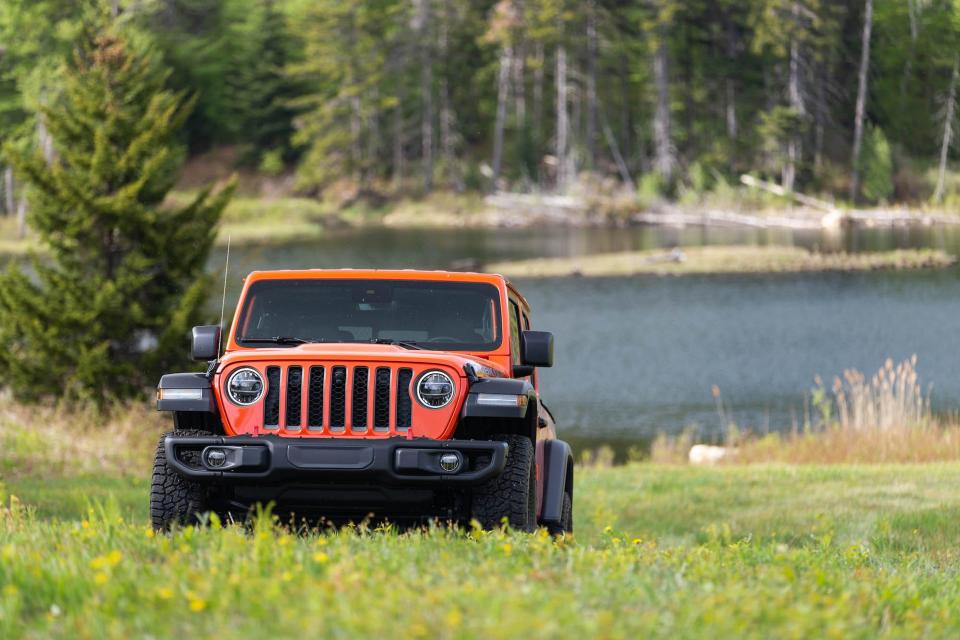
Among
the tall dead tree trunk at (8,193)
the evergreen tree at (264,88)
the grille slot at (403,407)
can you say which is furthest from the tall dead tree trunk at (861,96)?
the grille slot at (403,407)

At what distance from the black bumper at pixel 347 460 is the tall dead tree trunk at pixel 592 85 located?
79.7m

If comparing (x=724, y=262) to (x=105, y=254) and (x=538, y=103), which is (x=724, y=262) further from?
(x=538, y=103)

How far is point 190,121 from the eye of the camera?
103500mm

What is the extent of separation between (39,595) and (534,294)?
40.8 meters

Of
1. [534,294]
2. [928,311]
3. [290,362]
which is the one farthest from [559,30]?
[290,362]

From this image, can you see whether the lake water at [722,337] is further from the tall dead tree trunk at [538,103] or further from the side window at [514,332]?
the tall dead tree trunk at [538,103]

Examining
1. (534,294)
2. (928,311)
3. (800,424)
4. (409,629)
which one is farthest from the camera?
(534,294)

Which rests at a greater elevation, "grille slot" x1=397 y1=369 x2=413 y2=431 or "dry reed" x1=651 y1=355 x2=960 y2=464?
"grille slot" x1=397 y1=369 x2=413 y2=431

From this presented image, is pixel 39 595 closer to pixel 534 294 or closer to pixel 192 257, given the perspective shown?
pixel 192 257

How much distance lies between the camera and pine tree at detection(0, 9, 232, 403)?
2134 cm

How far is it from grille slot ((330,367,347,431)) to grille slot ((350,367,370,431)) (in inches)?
2.4

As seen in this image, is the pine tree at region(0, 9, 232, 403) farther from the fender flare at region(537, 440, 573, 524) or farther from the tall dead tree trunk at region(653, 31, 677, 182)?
the tall dead tree trunk at region(653, 31, 677, 182)

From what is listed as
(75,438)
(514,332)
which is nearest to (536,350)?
(514,332)

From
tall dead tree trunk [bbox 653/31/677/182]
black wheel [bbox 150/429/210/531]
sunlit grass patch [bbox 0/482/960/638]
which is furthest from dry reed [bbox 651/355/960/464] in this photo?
tall dead tree trunk [bbox 653/31/677/182]
